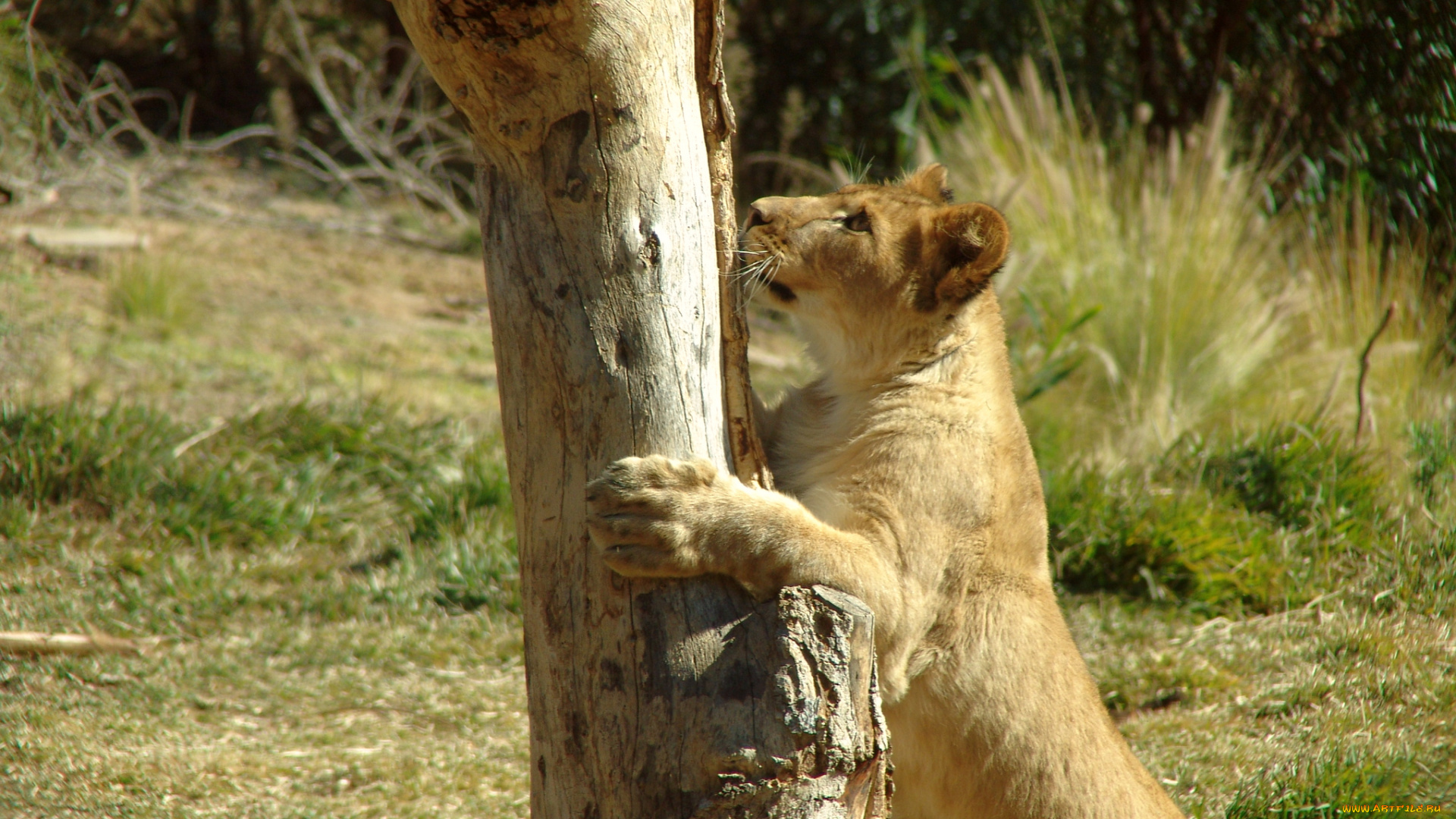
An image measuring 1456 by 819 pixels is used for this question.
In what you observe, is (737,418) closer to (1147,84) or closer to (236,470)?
(236,470)

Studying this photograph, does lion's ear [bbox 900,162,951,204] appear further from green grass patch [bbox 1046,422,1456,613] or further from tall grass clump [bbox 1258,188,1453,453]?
tall grass clump [bbox 1258,188,1453,453]

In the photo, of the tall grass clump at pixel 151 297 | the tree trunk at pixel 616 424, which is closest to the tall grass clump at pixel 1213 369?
the tree trunk at pixel 616 424

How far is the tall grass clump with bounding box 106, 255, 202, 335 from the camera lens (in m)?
7.28

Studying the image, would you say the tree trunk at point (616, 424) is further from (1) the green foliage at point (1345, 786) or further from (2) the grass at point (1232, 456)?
(2) the grass at point (1232, 456)

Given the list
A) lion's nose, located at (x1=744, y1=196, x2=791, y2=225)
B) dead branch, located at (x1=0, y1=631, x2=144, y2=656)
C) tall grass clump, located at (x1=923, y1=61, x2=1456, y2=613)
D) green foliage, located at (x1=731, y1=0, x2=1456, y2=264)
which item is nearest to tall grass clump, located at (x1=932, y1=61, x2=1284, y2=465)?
tall grass clump, located at (x1=923, y1=61, x2=1456, y2=613)

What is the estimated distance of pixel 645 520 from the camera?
2.38 metres

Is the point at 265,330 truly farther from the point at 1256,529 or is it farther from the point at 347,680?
the point at 1256,529

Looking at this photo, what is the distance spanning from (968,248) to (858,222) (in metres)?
0.33

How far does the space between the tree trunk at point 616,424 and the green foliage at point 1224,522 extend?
3.14 meters

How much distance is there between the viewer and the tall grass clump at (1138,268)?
6.56 meters

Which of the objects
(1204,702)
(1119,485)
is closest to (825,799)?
(1204,702)

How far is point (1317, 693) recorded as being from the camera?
4344 mm

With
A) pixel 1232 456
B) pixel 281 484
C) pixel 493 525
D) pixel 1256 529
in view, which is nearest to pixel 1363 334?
pixel 1232 456

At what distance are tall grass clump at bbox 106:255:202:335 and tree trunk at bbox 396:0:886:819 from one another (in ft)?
18.5
